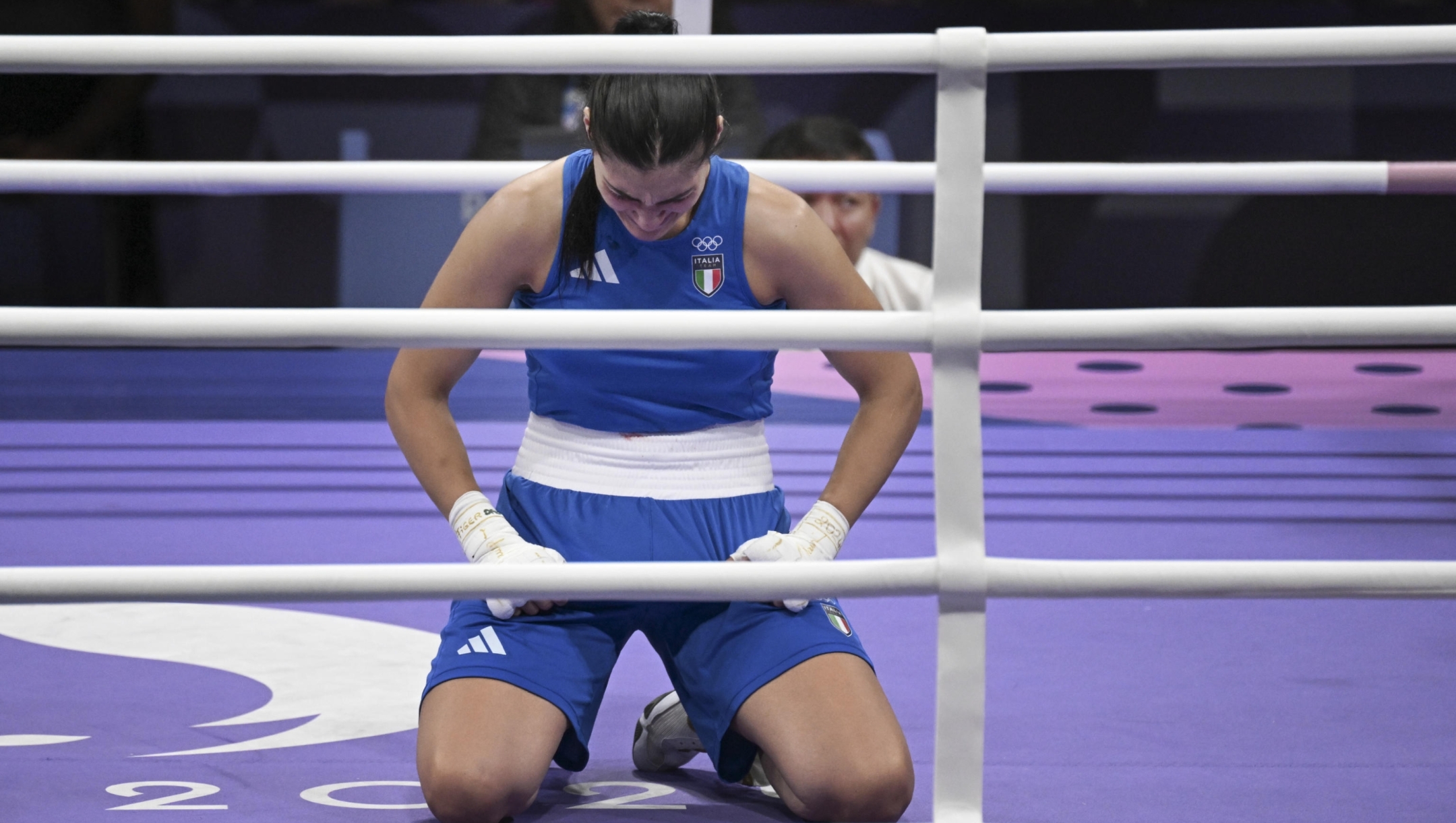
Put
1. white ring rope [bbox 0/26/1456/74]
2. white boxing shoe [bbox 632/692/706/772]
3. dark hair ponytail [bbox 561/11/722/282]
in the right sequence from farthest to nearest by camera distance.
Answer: white boxing shoe [bbox 632/692/706/772]
dark hair ponytail [bbox 561/11/722/282]
white ring rope [bbox 0/26/1456/74]

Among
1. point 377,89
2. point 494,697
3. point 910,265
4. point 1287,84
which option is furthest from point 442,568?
point 1287,84

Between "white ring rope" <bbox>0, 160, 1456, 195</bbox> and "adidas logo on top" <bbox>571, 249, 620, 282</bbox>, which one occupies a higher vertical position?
"white ring rope" <bbox>0, 160, 1456, 195</bbox>

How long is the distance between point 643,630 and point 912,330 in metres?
0.52

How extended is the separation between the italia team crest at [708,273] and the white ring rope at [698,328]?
368 mm

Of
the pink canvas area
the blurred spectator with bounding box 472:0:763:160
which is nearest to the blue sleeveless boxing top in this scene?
the pink canvas area

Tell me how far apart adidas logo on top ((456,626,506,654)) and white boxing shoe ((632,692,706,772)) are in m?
0.15

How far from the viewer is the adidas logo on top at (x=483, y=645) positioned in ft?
3.97

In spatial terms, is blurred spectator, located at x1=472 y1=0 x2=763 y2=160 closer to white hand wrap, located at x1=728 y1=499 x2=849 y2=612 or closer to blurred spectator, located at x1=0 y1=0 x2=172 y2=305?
blurred spectator, located at x1=0 y1=0 x2=172 y2=305

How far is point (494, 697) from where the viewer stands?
3.86ft

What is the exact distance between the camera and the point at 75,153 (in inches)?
154

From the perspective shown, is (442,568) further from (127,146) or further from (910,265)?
(127,146)

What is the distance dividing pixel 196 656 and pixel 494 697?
510mm

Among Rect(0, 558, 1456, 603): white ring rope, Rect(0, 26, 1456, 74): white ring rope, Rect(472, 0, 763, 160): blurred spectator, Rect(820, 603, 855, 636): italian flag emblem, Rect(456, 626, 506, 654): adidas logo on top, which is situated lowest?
Rect(456, 626, 506, 654): adidas logo on top

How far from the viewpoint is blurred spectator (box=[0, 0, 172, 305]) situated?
386 centimetres
